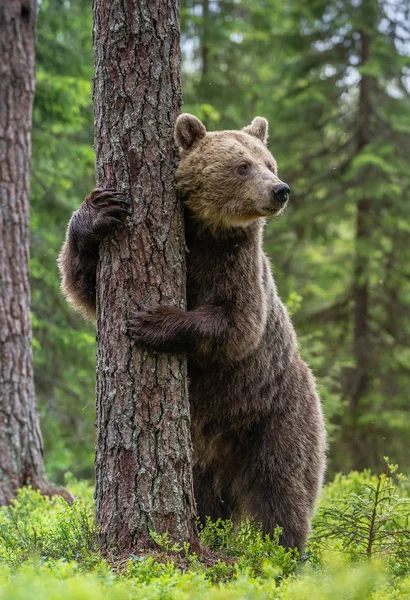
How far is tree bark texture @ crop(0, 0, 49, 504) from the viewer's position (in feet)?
26.2

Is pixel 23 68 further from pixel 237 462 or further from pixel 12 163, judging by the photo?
pixel 237 462

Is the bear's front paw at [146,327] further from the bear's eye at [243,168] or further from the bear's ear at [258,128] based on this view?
the bear's ear at [258,128]

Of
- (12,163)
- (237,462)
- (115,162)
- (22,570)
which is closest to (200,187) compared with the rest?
(115,162)

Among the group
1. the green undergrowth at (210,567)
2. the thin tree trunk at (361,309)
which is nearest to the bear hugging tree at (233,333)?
the green undergrowth at (210,567)

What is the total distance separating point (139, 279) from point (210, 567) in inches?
71.4

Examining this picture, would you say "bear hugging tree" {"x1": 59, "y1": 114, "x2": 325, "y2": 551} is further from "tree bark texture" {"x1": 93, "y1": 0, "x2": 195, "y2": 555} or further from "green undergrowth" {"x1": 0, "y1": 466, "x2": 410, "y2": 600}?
"green undergrowth" {"x1": 0, "y1": 466, "x2": 410, "y2": 600}

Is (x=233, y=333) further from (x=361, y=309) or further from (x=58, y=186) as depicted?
(x=361, y=309)

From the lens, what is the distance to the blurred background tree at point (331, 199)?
13148 mm

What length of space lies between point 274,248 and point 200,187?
1071 cm

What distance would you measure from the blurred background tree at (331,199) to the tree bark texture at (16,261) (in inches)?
137

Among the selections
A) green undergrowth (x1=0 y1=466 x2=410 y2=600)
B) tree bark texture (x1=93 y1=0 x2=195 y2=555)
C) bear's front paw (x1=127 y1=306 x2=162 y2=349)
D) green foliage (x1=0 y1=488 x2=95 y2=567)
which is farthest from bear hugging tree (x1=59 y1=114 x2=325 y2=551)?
green foliage (x1=0 y1=488 x2=95 y2=567)

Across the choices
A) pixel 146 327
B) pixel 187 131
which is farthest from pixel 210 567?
pixel 187 131

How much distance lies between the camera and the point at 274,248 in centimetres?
1584

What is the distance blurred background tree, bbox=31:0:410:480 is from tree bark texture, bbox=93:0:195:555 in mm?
7375
